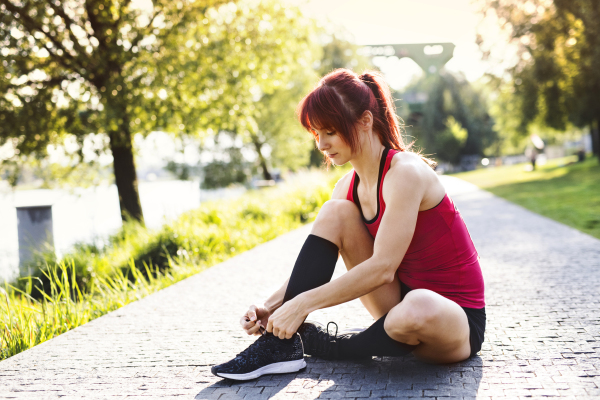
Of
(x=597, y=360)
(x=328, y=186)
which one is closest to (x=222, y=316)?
(x=597, y=360)

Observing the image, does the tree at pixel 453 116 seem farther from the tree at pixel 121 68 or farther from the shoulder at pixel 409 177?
the shoulder at pixel 409 177

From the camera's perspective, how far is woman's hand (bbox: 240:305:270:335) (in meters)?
2.52

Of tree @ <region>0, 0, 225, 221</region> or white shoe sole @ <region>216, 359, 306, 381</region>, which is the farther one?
tree @ <region>0, 0, 225, 221</region>

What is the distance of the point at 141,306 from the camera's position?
4191 millimetres

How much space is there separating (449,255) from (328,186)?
35.5ft

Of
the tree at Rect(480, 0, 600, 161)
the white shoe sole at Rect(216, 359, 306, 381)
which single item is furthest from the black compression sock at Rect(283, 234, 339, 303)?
the tree at Rect(480, 0, 600, 161)

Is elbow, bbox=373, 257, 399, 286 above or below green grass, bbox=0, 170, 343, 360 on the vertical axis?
above

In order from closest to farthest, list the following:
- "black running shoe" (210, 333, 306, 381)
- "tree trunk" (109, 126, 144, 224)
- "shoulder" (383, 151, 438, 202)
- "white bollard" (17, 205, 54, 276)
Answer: "shoulder" (383, 151, 438, 202) < "black running shoe" (210, 333, 306, 381) < "white bollard" (17, 205, 54, 276) < "tree trunk" (109, 126, 144, 224)

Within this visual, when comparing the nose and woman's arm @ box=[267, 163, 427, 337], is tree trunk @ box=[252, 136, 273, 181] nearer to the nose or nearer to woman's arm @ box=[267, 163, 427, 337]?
the nose

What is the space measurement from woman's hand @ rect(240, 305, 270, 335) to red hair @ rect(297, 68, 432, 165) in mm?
895

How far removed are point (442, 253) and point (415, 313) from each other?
1.24 ft

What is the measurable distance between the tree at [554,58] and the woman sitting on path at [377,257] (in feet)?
56.3

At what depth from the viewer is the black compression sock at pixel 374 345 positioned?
7.52ft

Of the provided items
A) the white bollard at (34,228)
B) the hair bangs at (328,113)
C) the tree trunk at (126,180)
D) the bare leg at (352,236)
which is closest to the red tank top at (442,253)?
the bare leg at (352,236)
